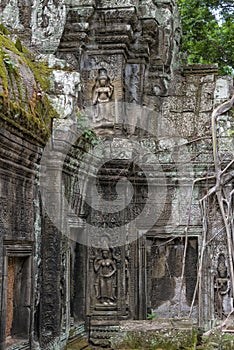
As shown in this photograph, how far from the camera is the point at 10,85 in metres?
4.99

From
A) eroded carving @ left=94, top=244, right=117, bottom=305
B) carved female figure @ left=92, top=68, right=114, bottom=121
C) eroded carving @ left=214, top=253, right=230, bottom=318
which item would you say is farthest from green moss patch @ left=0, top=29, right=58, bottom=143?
eroded carving @ left=214, top=253, right=230, bottom=318

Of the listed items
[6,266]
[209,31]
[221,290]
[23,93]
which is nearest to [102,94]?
[23,93]

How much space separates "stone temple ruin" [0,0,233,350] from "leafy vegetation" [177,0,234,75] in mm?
3923

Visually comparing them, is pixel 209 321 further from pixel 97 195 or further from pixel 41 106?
pixel 41 106

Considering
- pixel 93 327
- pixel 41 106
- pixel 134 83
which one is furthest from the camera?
pixel 134 83

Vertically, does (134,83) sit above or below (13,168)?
above

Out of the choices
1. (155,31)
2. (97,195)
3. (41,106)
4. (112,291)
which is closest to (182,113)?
(155,31)

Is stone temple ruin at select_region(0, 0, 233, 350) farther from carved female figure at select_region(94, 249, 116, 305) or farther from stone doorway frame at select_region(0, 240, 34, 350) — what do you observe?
stone doorway frame at select_region(0, 240, 34, 350)

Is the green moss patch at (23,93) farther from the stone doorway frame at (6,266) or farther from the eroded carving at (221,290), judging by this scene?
the eroded carving at (221,290)

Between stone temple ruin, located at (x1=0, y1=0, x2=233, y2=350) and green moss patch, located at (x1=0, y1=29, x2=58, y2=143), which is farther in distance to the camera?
stone temple ruin, located at (x1=0, y1=0, x2=233, y2=350)

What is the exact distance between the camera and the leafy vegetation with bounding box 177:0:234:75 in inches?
493

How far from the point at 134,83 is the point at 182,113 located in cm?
84

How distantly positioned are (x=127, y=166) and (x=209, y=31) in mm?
6135

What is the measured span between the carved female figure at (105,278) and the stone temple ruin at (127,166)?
0.5 inches
